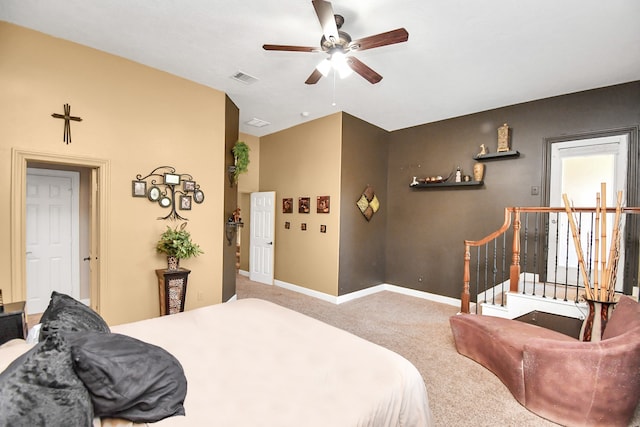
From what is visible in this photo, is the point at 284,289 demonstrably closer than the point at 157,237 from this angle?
No

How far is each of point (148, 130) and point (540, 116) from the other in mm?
5340

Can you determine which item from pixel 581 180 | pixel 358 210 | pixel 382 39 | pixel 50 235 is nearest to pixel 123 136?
pixel 50 235

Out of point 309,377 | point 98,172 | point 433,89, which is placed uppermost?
point 433,89

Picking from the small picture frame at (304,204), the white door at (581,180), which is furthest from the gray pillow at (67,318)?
the white door at (581,180)

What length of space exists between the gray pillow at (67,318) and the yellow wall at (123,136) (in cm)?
Result: 189

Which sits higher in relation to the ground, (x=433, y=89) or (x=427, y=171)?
(x=433, y=89)

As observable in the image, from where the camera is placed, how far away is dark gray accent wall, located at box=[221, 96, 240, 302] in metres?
4.21

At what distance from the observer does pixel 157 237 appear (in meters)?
3.55

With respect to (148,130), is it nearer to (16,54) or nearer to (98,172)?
(98,172)

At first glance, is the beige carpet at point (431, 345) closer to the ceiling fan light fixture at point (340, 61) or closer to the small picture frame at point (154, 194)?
the small picture frame at point (154, 194)

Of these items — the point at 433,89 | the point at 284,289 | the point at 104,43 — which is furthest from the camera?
the point at 284,289

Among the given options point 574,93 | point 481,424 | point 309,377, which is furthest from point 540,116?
point 309,377

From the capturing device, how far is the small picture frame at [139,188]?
11.0 feet

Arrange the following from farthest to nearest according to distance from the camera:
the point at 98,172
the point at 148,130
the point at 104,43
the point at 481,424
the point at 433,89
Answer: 1. the point at 433,89
2. the point at 148,130
3. the point at 98,172
4. the point at 104,43
5. the point at 481,424
